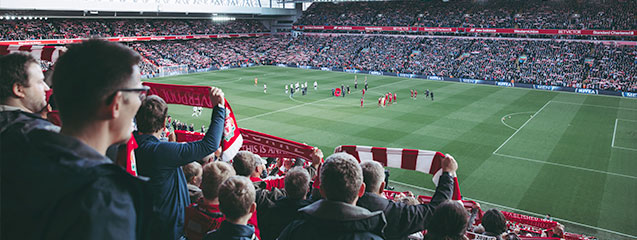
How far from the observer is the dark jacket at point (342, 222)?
3229 millimetres

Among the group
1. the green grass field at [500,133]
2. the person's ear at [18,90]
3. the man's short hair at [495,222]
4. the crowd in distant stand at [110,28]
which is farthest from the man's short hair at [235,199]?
the crowd in distant stand at [110,28]

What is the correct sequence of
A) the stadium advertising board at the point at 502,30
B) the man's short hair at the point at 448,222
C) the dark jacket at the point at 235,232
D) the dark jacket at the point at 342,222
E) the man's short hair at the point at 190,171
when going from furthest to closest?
the stadium advertising board at the point at 502,30
the man's short hair at the point at 190,171
the man's short hair at the point at 448,222
the dark jacket at the point at 235,232
the dark jacket at the point at 342,222

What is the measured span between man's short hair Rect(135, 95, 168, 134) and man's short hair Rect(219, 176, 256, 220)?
1.51 meters

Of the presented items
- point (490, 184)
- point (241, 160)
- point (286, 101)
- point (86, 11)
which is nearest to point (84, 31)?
point (86, 11)

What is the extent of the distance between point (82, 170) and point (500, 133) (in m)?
28.7

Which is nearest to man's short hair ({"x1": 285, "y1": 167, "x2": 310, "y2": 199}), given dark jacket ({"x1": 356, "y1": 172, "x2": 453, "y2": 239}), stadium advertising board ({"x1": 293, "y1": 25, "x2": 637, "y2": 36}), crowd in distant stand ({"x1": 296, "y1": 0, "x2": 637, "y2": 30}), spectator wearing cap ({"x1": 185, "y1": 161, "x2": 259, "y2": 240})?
spectator wearing cap ({"x1": 185, "y1": 161, "x2": 259, "y2": 240})

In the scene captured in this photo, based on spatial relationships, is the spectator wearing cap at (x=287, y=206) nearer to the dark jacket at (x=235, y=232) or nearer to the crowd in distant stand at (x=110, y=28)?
the dark jacket at (x=235, y=232)

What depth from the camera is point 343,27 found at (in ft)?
255

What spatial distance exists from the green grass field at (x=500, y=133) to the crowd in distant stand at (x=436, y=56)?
6.51 m

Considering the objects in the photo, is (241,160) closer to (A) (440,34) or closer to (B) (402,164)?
(B) (402,164)

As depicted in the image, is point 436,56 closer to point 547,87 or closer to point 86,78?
point 547,87

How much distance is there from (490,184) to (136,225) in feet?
62.6

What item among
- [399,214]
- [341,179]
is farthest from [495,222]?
[341,179]

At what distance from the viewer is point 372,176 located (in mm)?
4156
